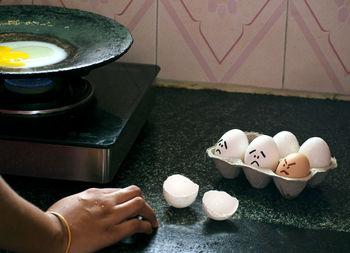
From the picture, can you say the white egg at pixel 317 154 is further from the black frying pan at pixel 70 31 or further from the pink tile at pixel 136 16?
the pink tile at pixel 136 16

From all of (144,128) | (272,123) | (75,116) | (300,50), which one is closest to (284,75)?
(300,50)

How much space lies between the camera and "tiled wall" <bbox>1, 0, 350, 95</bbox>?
5.72 ft

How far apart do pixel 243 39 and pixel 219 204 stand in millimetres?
691

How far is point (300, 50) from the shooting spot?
1771 mm

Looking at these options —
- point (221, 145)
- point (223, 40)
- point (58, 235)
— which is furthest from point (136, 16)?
point (58, 235)

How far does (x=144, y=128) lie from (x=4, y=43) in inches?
15.5

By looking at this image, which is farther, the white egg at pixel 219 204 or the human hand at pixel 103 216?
the white egg at pixel 219 204

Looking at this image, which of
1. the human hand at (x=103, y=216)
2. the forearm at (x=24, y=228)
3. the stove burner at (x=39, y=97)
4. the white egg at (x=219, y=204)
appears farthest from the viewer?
the stove burner at (x=39, y=97)

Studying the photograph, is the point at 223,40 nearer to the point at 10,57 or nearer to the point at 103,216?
the point at 10,57

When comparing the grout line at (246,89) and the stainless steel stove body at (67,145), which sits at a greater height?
→ the stainless steel stove body at (67,145)

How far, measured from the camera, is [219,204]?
1228mm

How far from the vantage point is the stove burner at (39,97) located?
132cm

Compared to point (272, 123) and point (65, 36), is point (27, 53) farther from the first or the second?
point (272, 123)

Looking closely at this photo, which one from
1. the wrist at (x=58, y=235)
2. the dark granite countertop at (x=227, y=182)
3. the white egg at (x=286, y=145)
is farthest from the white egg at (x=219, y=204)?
the wrist at (x=58, y=235)
